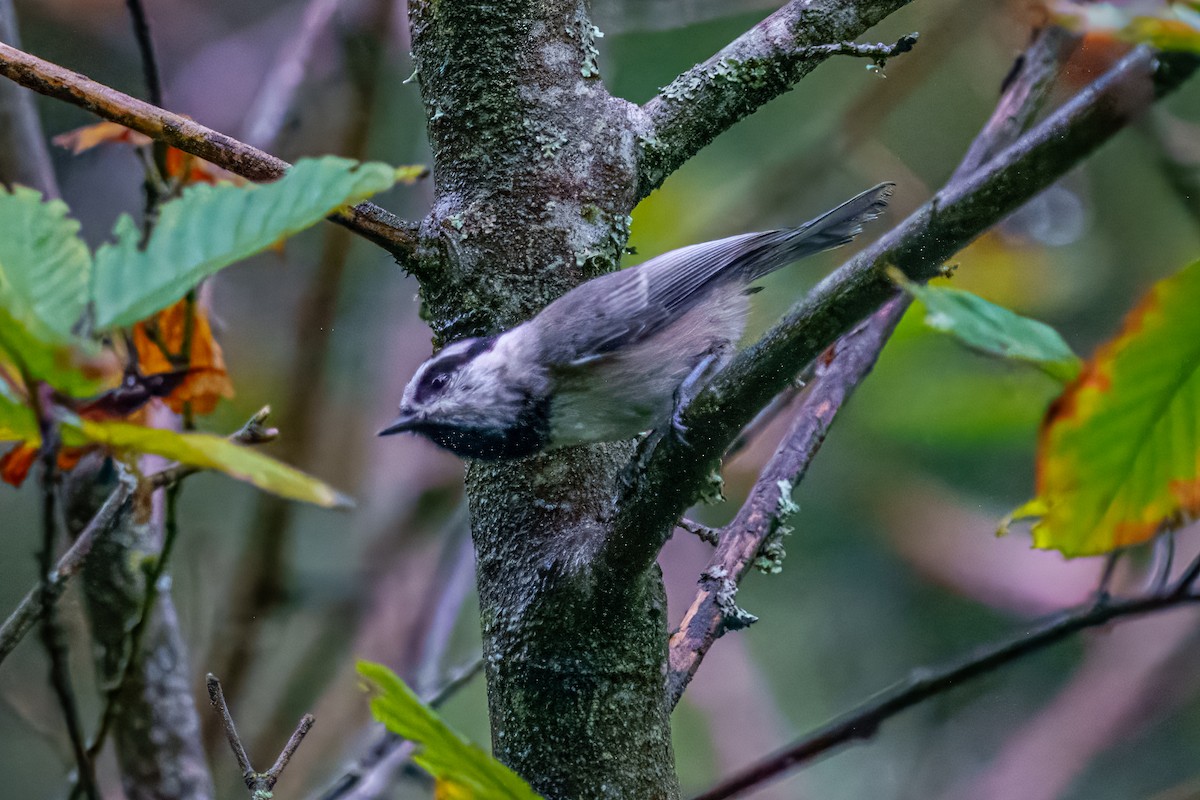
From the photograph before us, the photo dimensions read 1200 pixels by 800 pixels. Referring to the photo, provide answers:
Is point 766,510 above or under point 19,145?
under

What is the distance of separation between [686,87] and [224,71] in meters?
3.07

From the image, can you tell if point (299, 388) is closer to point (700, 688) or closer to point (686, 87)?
point (700, 688)

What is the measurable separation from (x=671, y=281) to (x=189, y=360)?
940 mm

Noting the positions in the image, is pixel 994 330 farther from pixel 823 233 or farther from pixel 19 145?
pixel 19 145

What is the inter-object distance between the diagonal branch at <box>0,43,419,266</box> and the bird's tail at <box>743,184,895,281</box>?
962 millimetres

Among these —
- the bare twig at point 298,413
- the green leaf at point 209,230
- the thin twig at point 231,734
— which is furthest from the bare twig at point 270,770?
the bare twig at point 298,413

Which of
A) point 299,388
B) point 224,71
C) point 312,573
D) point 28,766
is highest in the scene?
point 224,71

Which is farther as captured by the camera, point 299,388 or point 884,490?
point 884,490

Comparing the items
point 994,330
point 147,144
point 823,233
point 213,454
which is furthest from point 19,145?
point 994,330

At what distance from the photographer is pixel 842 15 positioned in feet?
5.48

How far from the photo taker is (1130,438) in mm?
887

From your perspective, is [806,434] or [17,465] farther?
[806,434]

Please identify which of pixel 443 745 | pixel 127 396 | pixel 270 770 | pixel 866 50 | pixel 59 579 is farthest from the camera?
pixel 866 50

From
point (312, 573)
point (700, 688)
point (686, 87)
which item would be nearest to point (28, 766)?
point (312, 573)
